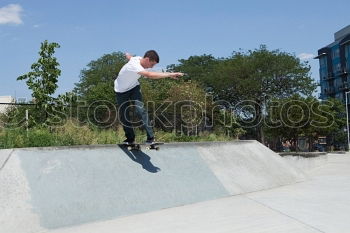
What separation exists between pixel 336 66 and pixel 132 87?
83.3 m

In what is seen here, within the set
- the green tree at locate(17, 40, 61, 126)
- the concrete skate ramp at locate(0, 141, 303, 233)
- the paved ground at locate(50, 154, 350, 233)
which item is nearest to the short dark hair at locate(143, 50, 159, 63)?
the concrete skate ramp at locate(0, 141, 303, 233)

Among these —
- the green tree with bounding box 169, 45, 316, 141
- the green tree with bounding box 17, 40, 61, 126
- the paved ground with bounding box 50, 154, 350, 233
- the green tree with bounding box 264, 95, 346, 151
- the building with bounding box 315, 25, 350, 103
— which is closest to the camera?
the paved ground with bounding box 50, 154, 350, 233

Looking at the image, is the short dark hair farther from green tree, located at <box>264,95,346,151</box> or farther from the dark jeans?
green tree, located at <box>264,95,346,151</box>

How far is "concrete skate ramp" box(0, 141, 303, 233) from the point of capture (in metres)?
5.49

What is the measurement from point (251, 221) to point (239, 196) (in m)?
2.07

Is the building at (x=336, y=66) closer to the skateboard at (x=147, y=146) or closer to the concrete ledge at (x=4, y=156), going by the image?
the skateboard at (x=147, y=146)

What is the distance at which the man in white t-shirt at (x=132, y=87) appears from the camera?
6805 mm

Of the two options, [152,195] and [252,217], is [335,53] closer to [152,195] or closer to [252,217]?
[152,195]

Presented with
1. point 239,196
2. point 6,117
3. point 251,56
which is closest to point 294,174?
point 239,196

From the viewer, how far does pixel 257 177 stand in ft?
27.9

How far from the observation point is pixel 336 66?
3287 inches

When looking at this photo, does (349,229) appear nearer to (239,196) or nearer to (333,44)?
(239,196)

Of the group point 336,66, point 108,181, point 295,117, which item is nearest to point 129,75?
point 108,181

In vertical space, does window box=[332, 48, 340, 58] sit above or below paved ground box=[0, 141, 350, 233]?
above
